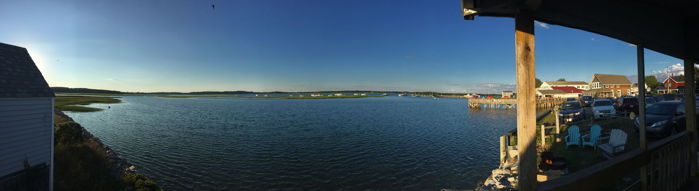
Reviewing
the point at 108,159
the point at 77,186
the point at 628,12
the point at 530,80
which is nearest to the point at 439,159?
the point at 628,12

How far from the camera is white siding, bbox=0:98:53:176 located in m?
8.39

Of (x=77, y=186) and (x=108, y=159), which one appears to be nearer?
(x=77, y=186)

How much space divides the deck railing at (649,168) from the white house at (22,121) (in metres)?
13.6

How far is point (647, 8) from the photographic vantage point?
4051mm

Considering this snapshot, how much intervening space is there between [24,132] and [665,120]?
884 inches

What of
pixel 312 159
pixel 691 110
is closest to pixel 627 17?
pixel 691 110

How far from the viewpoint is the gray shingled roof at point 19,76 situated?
28.9ft

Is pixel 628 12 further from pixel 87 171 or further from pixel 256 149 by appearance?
pixel 256 149

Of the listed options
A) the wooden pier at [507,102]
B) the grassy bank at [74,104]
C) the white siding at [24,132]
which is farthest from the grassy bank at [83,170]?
the wooden pier at [507,102]

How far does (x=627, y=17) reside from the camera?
12.2 ft

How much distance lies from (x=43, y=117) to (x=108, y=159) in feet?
18.5

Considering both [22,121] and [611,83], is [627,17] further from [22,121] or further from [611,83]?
[611,83]

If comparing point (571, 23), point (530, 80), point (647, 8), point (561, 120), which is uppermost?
point (647, 8)

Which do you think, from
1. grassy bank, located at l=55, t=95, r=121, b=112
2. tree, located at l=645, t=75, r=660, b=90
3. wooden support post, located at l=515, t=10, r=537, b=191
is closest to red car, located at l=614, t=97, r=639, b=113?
wooden support post, located at l=515, t=10, r=537, b=191
